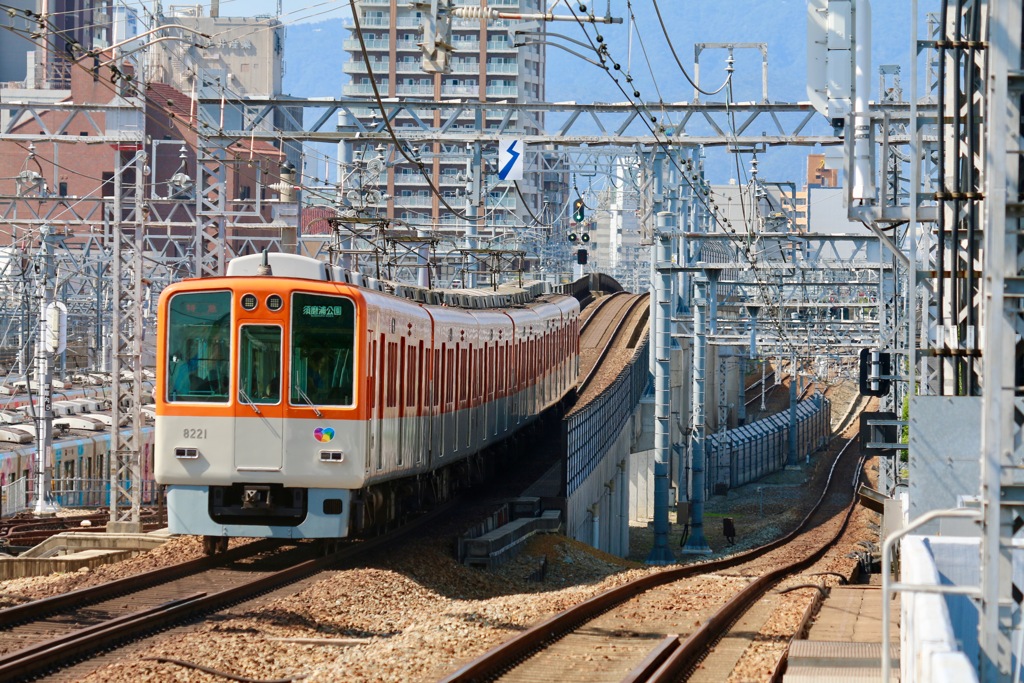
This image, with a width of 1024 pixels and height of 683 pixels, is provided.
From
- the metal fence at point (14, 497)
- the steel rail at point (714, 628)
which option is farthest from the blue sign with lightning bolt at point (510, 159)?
the metal fence at point (14, 497)

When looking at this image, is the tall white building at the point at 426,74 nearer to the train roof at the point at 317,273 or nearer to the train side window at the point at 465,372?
the train side window at the point at 465,372

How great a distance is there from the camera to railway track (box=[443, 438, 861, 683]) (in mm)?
9992

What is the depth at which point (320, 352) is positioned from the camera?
44.2 feet

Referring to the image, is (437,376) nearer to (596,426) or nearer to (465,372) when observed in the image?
(465,372)

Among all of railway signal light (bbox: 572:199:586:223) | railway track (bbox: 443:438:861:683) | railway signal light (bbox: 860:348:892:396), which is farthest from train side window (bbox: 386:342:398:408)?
railway signal light (bbox: 572:199:586:223)

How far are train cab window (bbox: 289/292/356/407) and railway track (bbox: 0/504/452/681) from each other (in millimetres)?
1535

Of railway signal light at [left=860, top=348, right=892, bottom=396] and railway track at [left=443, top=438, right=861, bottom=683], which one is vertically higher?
railway signal light at [left=860, top=348, right=892, bottom=396]

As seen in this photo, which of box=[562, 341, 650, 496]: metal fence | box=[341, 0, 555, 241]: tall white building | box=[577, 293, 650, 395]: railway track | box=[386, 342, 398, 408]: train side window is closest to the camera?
box=[386, 342, 398, 408]: train side window

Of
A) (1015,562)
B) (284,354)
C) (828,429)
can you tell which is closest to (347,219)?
(284,354)

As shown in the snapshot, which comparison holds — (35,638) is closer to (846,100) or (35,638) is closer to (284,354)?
(284,354)

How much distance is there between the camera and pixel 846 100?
1188 centimetres

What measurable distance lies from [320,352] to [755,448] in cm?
3252

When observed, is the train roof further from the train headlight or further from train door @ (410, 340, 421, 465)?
the train headlight

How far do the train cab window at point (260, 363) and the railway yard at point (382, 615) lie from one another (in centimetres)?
154
